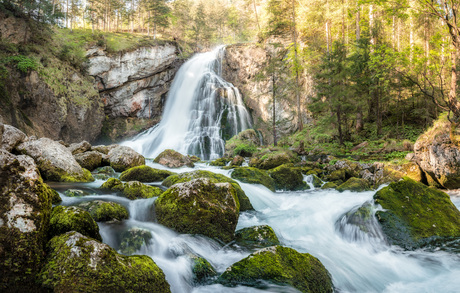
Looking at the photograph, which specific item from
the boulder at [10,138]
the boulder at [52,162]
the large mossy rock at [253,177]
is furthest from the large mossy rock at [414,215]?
the boulder at [10,138]

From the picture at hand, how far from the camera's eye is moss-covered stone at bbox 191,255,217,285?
11.7ft

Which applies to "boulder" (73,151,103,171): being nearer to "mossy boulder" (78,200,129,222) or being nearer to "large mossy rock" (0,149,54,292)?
"mossy boulder" (78,200,129,222)

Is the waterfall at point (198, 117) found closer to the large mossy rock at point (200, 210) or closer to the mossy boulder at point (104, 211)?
the large mossy rock at point (200, 210)

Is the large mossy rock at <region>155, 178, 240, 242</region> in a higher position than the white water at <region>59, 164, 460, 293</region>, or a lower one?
higher

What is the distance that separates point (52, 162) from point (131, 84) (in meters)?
22.1

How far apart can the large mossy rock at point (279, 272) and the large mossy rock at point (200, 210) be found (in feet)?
4.29

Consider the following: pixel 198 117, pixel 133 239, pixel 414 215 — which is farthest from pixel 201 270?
pixel 198 117

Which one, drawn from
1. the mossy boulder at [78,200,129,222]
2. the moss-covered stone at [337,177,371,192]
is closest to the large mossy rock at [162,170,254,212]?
the mossy boulder at [78,200,129,222]

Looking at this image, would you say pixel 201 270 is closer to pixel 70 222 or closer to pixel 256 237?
pixel 256 237

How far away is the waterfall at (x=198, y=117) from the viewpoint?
23.4 metres

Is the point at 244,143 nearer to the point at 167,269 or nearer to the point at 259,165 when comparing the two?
the point at 259,165

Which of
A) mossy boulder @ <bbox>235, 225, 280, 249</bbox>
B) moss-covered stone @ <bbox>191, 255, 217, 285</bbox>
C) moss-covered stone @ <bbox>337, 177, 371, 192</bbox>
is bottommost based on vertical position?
moss-covered stone @ <bbox>337, 177, 371, 192</bbox>

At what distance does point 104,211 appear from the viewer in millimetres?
4707

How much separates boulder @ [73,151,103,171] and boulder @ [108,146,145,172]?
54 centimetres
